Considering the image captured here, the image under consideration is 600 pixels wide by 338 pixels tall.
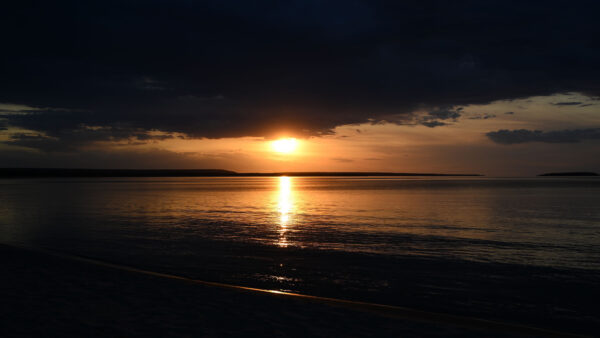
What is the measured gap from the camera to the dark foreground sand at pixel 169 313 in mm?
8297

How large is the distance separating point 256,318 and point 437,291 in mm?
6758

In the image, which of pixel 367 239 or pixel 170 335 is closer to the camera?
pixel 170 335

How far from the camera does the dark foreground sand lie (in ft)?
27.2

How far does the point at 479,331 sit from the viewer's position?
8.52 meters

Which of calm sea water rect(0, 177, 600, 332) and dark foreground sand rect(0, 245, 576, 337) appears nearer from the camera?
dark foreground sand rect(0, 245, 576, 337)

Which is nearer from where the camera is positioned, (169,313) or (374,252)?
(169,313)

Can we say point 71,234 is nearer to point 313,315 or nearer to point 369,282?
point 369,282

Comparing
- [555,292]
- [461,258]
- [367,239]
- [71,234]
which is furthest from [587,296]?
[71,234]

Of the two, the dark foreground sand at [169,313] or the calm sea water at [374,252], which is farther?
the calm sea water at [374,252]

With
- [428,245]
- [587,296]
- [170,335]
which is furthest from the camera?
[428,245]

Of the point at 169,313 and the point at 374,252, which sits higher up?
the point at 169,313

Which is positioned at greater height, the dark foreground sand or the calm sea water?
the dark foreground sand

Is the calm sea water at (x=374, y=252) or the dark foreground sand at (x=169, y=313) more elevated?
the dark foreground sand at (x=169, y=313)

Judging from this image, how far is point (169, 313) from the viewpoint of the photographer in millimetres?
9414
